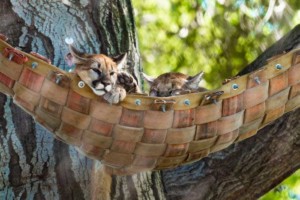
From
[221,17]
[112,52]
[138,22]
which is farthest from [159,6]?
[112,52]

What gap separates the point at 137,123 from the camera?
2.98 metres

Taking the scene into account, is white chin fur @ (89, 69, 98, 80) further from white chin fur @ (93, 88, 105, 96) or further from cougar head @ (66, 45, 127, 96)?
white chin fur @ (93, 88, 105, 96)

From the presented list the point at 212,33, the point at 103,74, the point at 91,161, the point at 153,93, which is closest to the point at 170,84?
the point at 153,93

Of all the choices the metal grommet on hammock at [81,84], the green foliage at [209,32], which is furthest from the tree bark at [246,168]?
the green foliage at [209,32]

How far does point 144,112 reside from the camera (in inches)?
117

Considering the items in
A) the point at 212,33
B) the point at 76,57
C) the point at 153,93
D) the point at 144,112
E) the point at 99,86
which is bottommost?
the point at 144,112

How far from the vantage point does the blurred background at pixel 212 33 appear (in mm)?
6504

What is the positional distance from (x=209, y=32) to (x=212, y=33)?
0.06 meters

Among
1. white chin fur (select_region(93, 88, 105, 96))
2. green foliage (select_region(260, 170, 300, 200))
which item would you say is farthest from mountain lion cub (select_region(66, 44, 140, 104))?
green foliage (select_region(260, 170, 300, 200))

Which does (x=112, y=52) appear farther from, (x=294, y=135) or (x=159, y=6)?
(x=159, y=6)

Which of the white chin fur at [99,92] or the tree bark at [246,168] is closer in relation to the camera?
the white chin fur at [99,92]

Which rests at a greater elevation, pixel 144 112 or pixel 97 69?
pixel 97 69

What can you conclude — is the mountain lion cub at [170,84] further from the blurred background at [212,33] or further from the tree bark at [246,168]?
the blurred background at [212,33]

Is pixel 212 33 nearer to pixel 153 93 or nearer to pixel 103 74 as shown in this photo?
pixel 153 93
